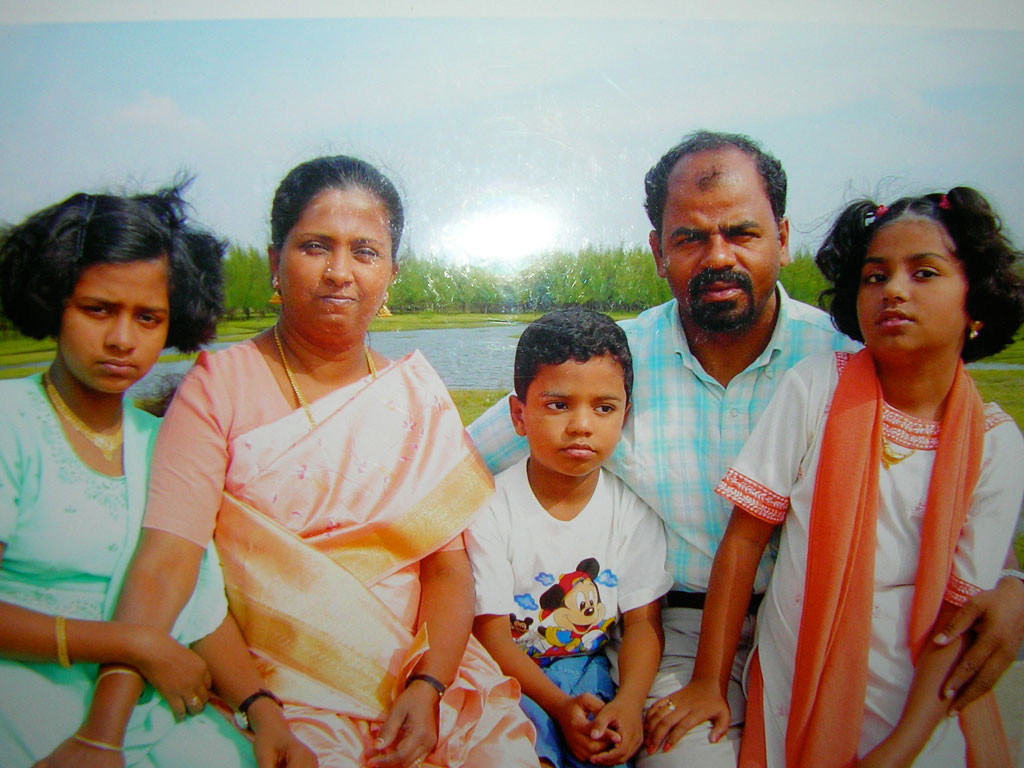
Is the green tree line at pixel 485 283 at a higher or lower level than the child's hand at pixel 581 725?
higher

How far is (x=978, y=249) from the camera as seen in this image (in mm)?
1694

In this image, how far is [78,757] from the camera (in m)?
1.51

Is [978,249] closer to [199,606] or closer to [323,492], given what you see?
[323,492]

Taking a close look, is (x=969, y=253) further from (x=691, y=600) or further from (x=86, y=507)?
(x=86, y=507)

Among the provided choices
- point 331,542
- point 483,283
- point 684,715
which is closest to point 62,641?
point 331,542

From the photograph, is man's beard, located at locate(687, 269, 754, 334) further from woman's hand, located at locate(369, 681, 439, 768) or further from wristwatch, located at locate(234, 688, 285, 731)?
wristwatch, located at locate(234, 688, 285, 731)

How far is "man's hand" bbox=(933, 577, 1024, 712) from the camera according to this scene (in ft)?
5.45

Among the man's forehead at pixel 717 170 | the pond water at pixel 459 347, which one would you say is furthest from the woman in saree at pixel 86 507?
the man's forehead at pixel 717 170

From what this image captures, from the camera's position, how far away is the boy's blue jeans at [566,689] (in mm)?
1780

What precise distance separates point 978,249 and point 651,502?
3.32 ft

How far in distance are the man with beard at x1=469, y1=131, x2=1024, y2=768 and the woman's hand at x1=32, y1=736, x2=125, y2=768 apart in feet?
3.73

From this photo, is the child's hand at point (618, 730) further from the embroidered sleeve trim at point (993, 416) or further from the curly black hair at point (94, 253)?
the curly black hair at point (94, 253)

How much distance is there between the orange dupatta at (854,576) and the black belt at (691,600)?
29 centimetres

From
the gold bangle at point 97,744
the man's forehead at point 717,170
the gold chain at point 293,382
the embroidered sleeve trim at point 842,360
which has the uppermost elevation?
the man's forehead at point 717,170
